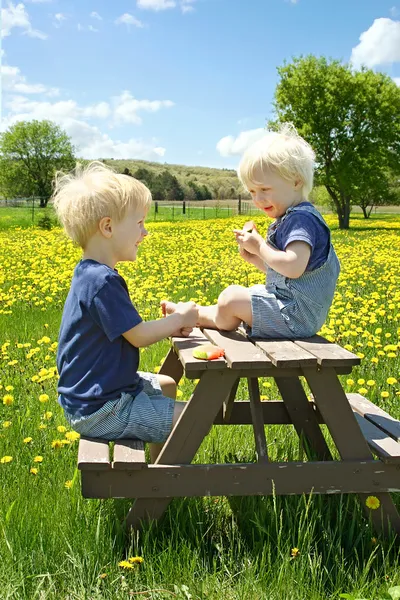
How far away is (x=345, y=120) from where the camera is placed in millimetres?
33688

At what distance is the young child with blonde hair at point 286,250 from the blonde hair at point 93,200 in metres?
0.53

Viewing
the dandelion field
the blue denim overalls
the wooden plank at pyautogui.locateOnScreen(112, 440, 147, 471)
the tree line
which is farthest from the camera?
the tree line

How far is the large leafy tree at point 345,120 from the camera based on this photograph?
110ft

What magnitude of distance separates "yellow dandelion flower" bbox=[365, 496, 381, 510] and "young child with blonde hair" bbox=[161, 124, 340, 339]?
750 mm

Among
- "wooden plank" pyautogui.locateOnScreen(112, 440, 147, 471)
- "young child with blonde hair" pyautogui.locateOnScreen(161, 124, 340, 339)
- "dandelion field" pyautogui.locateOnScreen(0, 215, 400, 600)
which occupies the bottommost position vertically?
"dandelion field" pyautogui.locateOnScreen(0, 215, 400, 600)

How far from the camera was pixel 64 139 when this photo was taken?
252 feet

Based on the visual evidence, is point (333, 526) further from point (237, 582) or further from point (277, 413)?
point (277, 413)

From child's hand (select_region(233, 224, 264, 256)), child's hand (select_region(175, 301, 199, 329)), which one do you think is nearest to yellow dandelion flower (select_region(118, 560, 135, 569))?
child's hand (select_region(175, 301, 199, 329))

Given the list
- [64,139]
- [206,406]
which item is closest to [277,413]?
[206,406]

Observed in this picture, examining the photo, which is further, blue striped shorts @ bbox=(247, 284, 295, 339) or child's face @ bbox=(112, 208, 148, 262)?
blue striped shorts @ bbox=(247, 284, 295, 339)

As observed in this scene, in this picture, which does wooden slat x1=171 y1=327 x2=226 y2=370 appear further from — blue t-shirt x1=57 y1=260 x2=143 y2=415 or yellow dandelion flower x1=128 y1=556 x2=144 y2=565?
yellow dandelion flower x1=128 y1=556 x2=144 y2=565

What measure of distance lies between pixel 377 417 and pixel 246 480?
94 centimetres

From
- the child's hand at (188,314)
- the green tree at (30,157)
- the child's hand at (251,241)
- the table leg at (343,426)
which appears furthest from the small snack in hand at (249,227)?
the green tree at (30,157)

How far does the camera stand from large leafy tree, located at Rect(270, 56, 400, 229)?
110 feet
